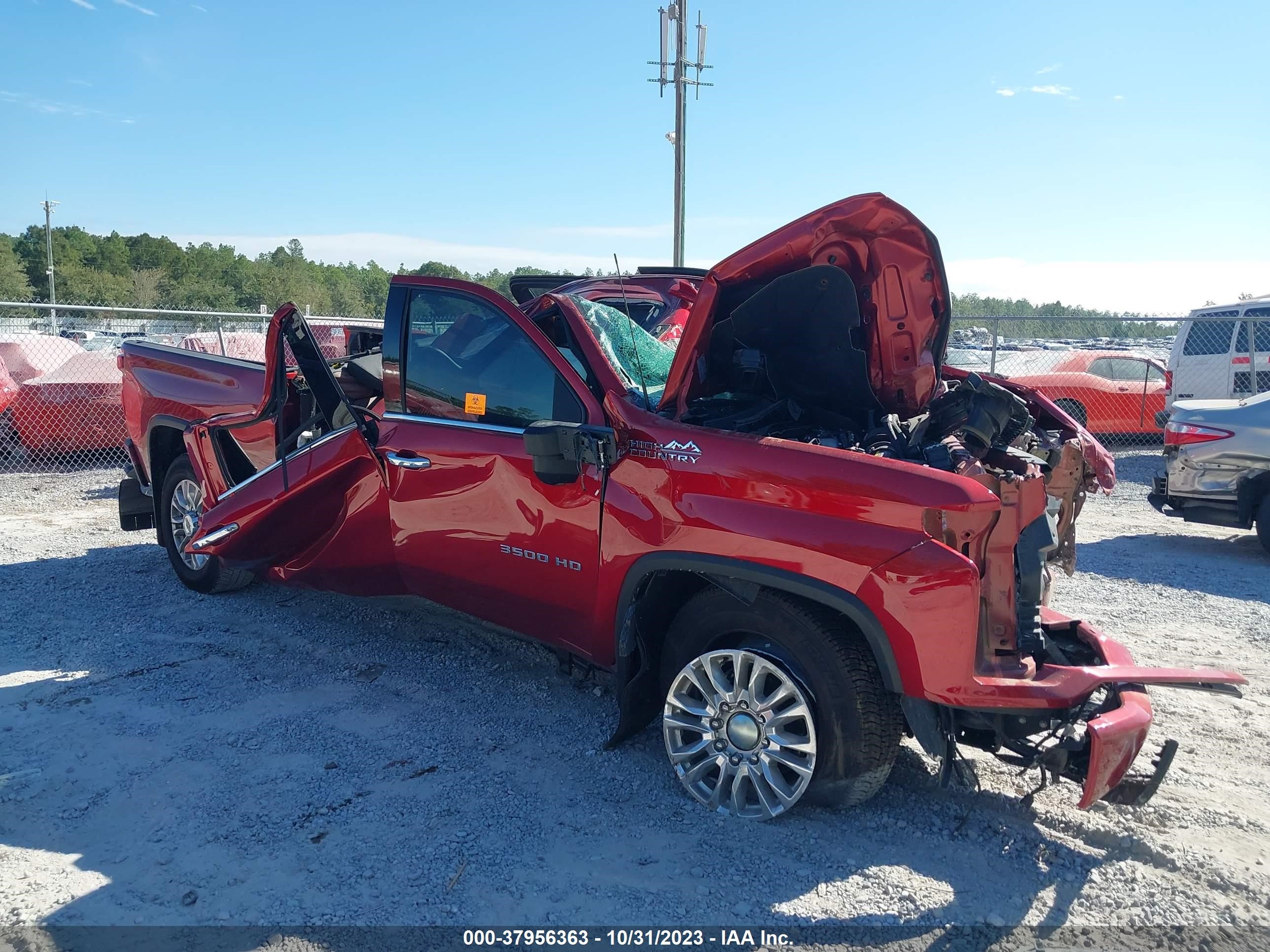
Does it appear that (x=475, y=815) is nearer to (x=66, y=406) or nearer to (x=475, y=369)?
(x=475, y=369)

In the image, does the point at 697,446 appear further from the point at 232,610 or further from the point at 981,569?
the point at 232,610

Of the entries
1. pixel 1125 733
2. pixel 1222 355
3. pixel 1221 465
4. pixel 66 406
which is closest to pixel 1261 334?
pixel 1222 355

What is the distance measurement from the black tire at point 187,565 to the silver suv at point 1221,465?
7.29m

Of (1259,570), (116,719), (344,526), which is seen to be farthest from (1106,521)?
(116,719)

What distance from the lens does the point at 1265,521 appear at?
24.7ft

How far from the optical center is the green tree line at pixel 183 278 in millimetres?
43125

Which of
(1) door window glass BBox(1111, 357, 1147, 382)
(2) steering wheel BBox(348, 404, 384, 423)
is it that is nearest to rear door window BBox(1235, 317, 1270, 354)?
(1) door window glass BBox(1111, 357, 1147, 382)

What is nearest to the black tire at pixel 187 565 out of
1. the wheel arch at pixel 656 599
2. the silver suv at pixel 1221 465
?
the wheel arch at pixel 656 599

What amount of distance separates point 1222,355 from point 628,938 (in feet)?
41.7

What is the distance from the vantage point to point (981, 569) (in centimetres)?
315

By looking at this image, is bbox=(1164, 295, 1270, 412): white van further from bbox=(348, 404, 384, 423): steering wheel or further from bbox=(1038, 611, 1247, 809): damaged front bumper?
bbox=(348, 404, 384, 423): steering wheel

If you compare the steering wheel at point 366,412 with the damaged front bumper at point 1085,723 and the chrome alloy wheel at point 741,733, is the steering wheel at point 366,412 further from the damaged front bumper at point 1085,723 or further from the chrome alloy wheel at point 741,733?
the damaged front bumper at point 1085,723

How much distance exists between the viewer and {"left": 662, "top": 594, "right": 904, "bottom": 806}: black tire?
3260 mm

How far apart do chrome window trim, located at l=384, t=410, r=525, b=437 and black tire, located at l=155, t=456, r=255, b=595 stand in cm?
205
